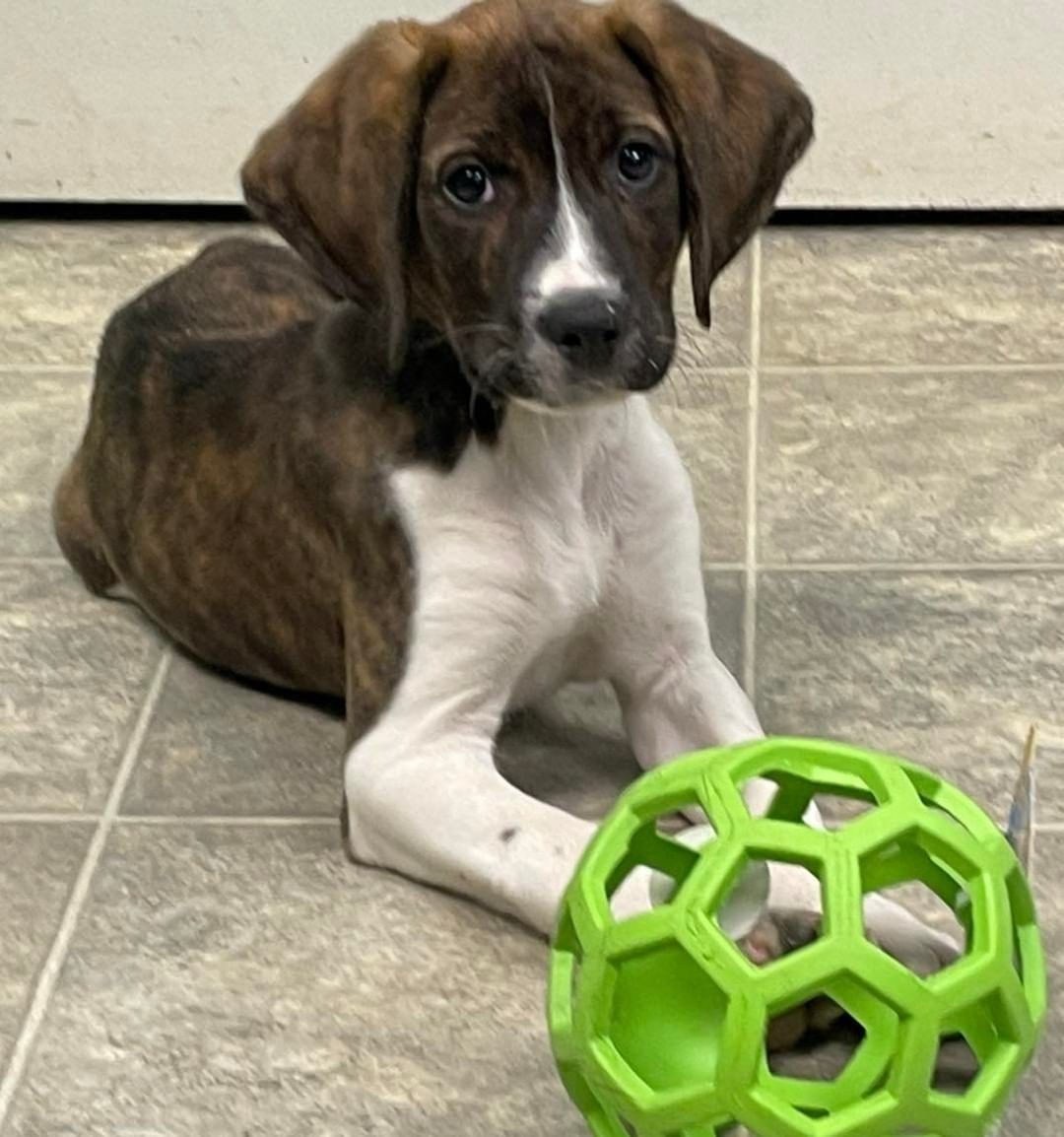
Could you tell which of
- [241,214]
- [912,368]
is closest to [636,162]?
[912,368]

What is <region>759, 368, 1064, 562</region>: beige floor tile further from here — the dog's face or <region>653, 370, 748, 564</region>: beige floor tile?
the dog's face

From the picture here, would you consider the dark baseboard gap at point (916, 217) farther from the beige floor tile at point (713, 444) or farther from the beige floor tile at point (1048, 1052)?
the beige floor tile at point (1048, 1052)

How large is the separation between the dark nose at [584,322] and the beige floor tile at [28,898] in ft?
2.63

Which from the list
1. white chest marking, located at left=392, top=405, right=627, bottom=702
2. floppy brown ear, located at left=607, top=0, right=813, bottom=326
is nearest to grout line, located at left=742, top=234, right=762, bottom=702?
white chest marking, located at left=392, top=405, right=627, bottom=702

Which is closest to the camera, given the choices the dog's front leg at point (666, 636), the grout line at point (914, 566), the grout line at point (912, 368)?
the dog's front leg at point (666, 636)

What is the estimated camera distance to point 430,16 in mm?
3846

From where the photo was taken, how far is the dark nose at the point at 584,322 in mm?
1929

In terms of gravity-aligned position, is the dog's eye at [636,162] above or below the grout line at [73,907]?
above

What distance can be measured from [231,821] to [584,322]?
746 millimetres

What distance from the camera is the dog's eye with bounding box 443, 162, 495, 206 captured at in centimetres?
199

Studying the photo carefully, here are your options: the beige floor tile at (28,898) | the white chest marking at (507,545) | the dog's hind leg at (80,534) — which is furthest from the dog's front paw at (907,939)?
the dog's hind leg at (80,534)

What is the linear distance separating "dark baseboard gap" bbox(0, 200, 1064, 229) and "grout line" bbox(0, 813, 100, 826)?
5.98ft

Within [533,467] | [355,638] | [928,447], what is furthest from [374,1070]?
[928,447]

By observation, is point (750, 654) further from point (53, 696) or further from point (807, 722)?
point (53, 696)
